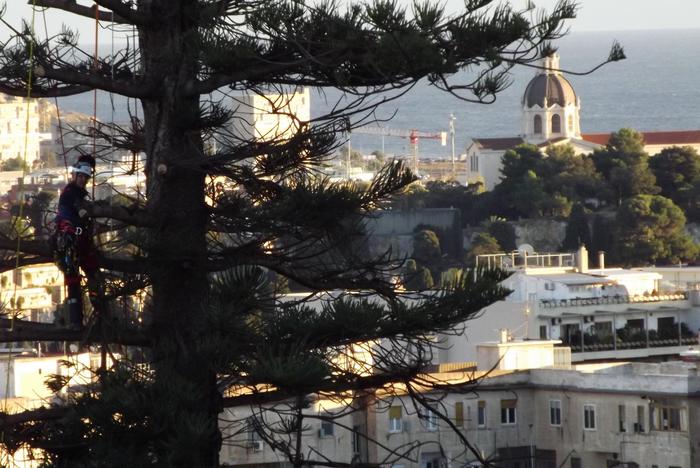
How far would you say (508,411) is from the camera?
29594mm

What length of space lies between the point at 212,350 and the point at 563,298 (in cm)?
4268

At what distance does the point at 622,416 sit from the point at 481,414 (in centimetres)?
182

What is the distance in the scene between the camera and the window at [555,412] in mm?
29906

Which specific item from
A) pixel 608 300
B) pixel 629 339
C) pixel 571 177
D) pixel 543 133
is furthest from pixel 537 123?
pixel 629 339

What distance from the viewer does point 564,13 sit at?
7.59 m

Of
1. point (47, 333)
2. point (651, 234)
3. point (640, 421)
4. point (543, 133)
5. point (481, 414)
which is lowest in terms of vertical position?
point (640, 421)

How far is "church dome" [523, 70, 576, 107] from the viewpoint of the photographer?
11100cm

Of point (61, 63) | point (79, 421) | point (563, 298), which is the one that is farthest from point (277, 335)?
point (563, 298)

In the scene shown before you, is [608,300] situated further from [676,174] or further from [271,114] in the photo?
[271,114]

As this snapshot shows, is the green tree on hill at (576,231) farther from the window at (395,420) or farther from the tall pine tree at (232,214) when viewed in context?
the tall pine tree at (232,214)

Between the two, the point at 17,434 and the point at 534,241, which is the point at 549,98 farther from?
the point at 17,434

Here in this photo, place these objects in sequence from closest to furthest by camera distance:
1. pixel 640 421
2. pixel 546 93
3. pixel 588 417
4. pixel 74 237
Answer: pixel 74 237, pixel 640 421, pixel 588 417, pixel 546 93

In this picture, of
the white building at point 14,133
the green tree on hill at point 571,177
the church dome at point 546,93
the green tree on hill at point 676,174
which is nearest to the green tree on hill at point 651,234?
the green tree on hill at point 676,174

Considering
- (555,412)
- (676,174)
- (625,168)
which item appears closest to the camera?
(555,412)
